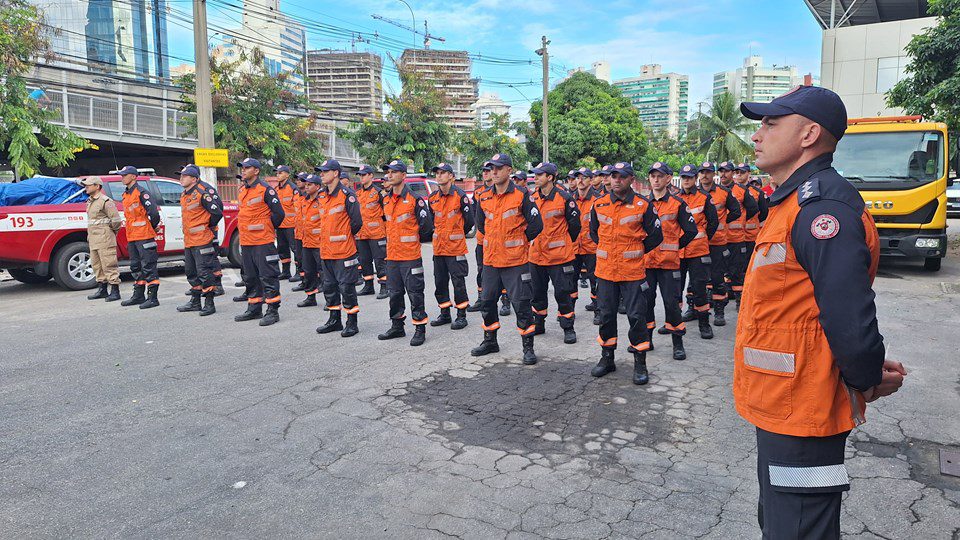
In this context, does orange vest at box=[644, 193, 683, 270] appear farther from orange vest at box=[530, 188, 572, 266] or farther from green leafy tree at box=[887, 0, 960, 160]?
green leafy tree at box=[887, 0, 960, 160]

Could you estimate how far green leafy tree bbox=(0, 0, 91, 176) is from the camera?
40.9 feet

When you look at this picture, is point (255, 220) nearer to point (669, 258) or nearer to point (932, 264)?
point (669, 258)

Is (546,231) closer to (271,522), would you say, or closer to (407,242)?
(407,242)

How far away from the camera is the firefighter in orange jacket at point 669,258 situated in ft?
20.6

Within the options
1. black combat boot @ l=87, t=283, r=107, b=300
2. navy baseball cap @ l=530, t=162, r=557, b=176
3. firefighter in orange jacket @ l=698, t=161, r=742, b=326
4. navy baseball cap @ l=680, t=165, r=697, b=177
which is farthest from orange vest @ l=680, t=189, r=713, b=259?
black combat boot @ l=87, t=283, r=107, b=300

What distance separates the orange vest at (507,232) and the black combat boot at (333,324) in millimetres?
2187

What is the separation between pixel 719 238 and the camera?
26.1 feet

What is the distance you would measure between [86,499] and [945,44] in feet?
51.5

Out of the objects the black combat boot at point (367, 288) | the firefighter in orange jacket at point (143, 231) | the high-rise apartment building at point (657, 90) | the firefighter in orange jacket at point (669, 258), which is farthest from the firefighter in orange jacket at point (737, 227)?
the high-rise apartment building at point (657, 90)

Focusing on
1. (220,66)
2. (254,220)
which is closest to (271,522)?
(254,220)

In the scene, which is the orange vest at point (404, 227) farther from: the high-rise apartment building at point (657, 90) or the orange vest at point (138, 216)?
the high-rise apartment building at point (657, 90)

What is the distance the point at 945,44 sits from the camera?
13.0m

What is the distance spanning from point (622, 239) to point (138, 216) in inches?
278

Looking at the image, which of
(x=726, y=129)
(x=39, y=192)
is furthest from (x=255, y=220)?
(x=726, y=129)
